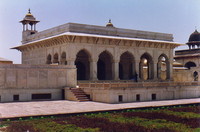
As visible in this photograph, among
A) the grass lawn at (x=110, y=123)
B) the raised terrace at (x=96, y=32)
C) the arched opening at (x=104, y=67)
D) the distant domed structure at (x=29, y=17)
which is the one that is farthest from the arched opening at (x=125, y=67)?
the grass lawn at (x=110, y=123)

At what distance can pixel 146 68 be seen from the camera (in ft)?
120

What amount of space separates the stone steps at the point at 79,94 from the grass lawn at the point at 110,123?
6.44 meters

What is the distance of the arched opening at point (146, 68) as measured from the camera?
31.8 meters

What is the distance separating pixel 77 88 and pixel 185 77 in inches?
784

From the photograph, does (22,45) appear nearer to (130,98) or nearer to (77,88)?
(77,88)

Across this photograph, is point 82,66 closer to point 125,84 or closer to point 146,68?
point 146,68

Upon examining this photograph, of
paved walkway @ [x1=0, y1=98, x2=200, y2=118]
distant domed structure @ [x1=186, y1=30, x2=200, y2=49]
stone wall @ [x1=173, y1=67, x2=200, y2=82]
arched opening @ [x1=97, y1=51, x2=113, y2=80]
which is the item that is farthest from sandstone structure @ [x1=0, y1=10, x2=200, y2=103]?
distant domed structure @ [x1=186, y1=30, x2=200, y2=49]

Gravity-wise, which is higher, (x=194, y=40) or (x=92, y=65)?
(x=194, y=40)

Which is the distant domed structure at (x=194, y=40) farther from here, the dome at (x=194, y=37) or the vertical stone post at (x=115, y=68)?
the vertical stone post at (x=115, y=68)

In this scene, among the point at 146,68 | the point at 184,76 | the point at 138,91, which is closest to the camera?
the point at 138,91

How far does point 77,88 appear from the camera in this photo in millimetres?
20391

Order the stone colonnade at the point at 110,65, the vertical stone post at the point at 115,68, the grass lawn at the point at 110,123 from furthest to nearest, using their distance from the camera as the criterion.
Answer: the vertical stone post at the point at 115,68 → the stone colonnade at the point at 110,65 → the grass lawn at the point at 110,123

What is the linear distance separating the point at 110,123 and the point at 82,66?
20.7 meters

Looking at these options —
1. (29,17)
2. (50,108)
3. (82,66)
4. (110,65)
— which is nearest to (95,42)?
(82,66)
